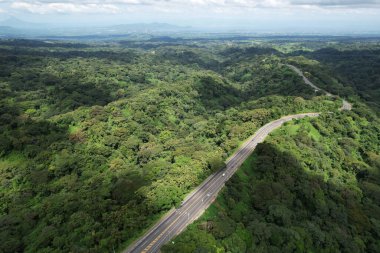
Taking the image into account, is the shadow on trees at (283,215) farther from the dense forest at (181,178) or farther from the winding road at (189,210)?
the winding road at (189,210)

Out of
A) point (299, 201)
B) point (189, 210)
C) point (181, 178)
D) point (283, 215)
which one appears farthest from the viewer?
point (299, 201)

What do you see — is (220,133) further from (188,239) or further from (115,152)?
(188,239)

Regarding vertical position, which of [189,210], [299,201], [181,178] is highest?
[181,178]

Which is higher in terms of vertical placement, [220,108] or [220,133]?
[220,133]

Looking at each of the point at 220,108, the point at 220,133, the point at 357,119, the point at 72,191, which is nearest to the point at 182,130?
the point at 220,133

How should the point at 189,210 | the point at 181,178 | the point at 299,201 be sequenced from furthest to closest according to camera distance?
the point at 299,201
the point at 181,178
the point at 189,210

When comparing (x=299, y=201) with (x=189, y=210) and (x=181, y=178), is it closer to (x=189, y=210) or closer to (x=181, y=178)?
(x=189, y=210)

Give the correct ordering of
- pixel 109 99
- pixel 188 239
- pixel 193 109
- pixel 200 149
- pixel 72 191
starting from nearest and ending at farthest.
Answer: pixel 188 239 → pixel 72 191 → pixel 200 149 → pixel 193 109 → pixel 109 99

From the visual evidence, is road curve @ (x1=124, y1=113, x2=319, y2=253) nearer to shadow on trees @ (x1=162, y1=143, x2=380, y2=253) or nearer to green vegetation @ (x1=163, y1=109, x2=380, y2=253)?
green vegetation @ (x1=163, y1=109, x2=380, y2=253)

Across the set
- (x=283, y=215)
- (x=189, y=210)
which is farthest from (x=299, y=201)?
(x=189, y=210)
